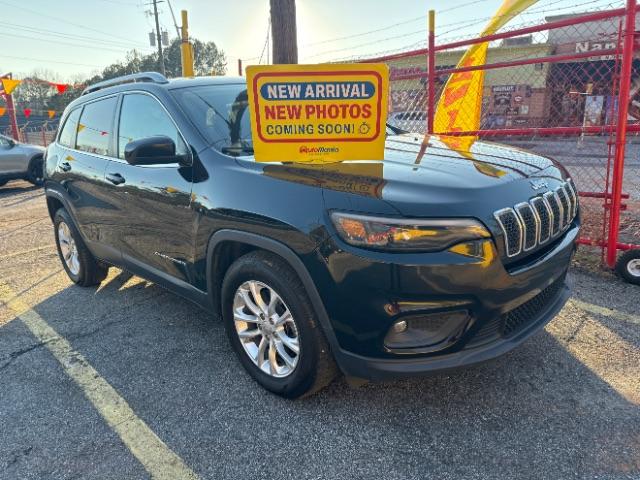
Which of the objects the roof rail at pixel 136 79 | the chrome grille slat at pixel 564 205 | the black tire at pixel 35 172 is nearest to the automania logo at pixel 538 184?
the chrome grille slat at pixel 564 205

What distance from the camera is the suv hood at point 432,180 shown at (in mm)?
2230

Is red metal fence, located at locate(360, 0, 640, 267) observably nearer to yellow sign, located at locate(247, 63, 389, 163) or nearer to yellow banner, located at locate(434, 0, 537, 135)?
yellow banner, located at locate(434, 0, 537, 135)

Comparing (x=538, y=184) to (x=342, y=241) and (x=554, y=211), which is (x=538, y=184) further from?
(x=342, y=241)

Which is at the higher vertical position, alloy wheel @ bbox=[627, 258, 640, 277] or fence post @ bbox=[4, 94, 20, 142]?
fence post @ bbox=[4, 94, 20, 142]

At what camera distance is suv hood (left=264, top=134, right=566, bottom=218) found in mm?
2230

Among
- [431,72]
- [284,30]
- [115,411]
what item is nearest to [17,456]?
[115,411]

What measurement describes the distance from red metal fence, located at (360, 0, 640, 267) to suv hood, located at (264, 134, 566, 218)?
65.5 inches

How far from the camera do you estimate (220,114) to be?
332 centimetres

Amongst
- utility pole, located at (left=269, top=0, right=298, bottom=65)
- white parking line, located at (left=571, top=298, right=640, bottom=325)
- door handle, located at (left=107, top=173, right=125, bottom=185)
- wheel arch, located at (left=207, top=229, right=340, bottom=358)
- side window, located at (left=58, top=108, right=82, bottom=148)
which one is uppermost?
utility pole, located at (left=269, top=0, right=298, bottom=65)

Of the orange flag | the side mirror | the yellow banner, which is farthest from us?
the orange flag

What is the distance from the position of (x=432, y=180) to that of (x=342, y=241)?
54 centimetres

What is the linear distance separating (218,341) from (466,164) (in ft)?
6.56

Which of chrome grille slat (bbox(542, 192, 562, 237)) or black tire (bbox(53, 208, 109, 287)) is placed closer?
chrome grille slat (bbox(542, 192, 562, 237))

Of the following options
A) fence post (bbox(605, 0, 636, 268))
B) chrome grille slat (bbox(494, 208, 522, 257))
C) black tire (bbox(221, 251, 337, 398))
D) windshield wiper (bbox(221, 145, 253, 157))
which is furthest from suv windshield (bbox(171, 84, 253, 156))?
fence post (bbox(605, 0, 636, 268))
